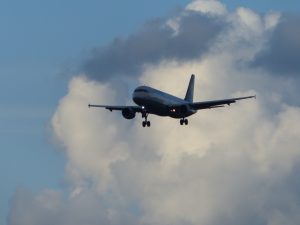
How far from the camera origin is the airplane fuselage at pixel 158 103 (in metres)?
151

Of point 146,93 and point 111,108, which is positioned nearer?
point 146,93

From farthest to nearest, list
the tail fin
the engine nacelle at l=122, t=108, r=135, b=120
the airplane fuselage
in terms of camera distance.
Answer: the tail fin, the engine nacelle at l=122, t=108, r=135, b=120, the airplane fuselage

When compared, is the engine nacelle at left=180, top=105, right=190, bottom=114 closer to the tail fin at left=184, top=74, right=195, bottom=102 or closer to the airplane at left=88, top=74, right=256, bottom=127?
the airplane at left=88, top=74, right=256, bottom=127

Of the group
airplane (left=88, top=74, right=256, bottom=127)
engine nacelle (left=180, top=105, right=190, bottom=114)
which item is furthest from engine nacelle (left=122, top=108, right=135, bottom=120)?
engine nacelle (left=180, top=105, right=190, bottom=114)

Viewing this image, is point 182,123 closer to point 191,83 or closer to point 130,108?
point 130,108

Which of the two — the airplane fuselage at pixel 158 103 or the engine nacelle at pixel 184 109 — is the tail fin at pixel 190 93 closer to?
the engine nacelle at pixel 184 109

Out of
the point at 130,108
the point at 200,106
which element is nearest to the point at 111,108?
the point at 130,108

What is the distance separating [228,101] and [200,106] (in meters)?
5.61

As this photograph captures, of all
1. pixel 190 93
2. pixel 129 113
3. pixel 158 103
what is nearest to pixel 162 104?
pixel 158 103

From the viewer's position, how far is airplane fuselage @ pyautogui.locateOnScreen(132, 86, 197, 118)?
151 meters

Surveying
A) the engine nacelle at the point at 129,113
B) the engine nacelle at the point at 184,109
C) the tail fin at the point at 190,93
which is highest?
the tail fin at the point at 190,93

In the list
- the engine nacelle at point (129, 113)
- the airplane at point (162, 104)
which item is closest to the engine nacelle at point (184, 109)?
the airplane at point (162, 104)

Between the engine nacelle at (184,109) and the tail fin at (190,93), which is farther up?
the tail fin at (190,93)

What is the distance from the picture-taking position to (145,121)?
509ft
